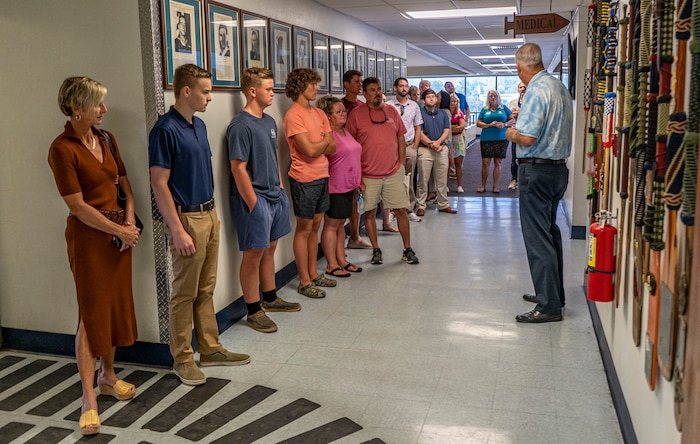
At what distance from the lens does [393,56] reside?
8.98m

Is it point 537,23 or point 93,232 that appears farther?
point 537,23

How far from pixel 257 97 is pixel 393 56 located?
5.29 m

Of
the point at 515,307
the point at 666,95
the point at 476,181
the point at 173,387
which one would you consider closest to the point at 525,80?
the point at 515,307

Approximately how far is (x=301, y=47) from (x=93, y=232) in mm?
2908

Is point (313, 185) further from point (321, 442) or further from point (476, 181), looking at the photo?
point (476, 181)

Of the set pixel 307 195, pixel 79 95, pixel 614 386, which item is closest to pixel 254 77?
pixel 307 195

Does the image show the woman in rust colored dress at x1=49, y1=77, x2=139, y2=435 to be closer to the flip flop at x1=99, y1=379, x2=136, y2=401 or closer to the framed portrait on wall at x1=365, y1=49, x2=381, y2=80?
the flip flop at x1=99, y1=379, x2=136, y2=401

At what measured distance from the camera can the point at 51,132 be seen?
346 centimetres

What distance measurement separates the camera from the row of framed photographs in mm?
3469

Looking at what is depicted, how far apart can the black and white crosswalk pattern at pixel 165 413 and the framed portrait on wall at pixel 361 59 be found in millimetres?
4487

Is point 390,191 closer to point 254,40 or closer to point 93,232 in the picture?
point 254,40

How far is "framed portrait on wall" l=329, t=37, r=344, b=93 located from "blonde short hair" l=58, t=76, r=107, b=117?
3464 millimetres

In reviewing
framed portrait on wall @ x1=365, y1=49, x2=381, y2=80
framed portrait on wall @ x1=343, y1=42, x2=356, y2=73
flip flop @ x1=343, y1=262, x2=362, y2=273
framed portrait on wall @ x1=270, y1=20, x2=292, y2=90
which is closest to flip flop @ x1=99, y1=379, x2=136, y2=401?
flip flop @ x1=343, y1=262, x2=362, y2=273

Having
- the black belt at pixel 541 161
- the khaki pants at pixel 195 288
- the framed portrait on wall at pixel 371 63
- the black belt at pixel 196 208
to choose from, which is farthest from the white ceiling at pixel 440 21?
the khaki pants at pixel 195 288
